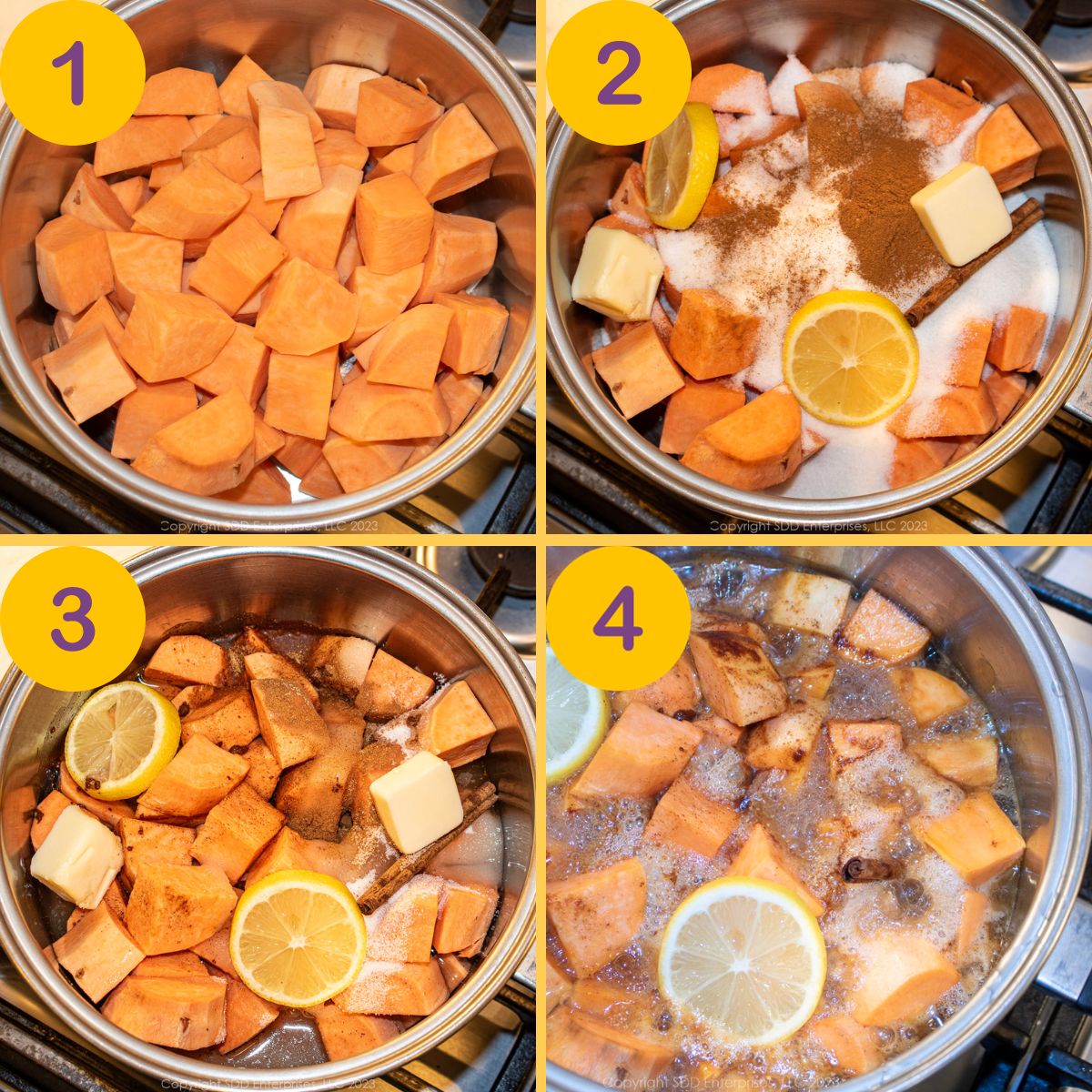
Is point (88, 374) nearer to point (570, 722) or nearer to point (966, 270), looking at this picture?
point (570, 722)

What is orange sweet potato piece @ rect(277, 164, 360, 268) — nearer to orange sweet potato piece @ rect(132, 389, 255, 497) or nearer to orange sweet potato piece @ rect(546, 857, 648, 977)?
orange sweet potato piece @ rect(132, 389, 255, 497)

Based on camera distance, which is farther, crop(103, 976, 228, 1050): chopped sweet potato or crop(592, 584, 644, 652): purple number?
crop(592, 584, 644, 652): purple number

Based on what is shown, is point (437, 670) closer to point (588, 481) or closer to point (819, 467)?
point (588, 481)

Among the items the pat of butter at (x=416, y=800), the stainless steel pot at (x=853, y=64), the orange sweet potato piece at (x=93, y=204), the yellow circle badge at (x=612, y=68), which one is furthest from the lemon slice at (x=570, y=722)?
the orange sweet potato piece at (x=93, y=204)

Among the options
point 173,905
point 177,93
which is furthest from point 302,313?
point 173,905

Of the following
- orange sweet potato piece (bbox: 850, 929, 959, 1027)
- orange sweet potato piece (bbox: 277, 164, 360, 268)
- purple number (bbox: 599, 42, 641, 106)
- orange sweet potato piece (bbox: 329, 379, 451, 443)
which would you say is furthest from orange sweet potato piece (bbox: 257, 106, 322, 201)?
orange sweet potato piece (bbox: 850, 929, 959, 1027)

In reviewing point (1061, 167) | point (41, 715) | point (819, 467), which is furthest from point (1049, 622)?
point (41, 715)
